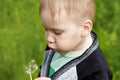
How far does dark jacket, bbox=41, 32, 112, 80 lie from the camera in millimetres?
2248

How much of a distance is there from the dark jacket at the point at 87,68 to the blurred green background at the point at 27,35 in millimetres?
1285

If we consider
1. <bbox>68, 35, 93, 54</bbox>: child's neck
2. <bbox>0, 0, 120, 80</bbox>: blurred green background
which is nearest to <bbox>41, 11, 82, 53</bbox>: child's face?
<bbox>68, 35, 93, 54</bbox>: child's neck

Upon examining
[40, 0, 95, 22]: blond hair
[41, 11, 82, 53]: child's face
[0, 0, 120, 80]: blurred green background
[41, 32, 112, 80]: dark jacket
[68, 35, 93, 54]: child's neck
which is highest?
[40, 0, 95, 22]: blond hair

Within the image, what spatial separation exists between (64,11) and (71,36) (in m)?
0.12

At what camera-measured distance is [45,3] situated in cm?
223

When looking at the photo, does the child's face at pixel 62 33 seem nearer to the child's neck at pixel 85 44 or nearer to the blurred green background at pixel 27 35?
the child's neck at pixel 85 44

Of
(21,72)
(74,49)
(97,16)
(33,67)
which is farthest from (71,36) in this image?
(97,16)

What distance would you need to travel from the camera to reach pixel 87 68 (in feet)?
7.42

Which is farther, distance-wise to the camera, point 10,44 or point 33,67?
point 10,44

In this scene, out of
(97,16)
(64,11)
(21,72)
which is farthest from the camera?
(97,16)

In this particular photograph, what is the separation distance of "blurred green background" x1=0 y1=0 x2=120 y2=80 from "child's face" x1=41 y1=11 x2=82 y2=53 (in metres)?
1.34

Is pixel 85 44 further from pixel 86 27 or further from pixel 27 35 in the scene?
pixel 27 35

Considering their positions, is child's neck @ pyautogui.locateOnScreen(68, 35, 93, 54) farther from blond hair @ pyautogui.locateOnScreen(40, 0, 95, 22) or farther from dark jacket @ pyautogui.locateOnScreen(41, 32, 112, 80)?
blond hair @ pyautogui.locateOnScreen(40, 0, 95, 22)

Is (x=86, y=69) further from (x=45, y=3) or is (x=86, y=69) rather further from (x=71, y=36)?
(x=45, y=3)
